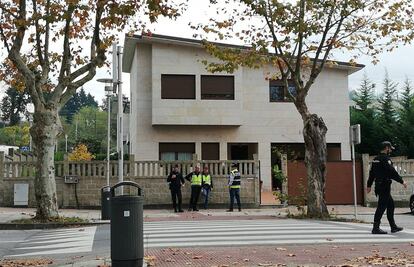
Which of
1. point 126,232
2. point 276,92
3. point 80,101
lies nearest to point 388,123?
point 276,92

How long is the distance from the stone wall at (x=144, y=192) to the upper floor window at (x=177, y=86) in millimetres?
8752

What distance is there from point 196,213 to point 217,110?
11.1 metres

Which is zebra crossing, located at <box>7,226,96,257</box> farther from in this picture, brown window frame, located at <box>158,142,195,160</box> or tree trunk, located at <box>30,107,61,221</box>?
brown window frame, located at <box>158,142,195,160</box>

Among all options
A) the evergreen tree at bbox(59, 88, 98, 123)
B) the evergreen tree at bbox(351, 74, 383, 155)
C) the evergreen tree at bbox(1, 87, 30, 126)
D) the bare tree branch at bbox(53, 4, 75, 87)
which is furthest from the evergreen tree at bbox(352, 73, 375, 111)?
the evergreen tree at bbox(59, 88, 98, 123)

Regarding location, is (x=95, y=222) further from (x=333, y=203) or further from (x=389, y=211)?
(x=333, y=203)

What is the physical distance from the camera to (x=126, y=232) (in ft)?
26.5

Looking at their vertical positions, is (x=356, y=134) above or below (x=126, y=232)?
above

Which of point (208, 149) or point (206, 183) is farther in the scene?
point (208, 149)

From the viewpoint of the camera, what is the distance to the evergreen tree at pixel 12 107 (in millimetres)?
81625

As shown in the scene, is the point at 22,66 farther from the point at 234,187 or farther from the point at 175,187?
the point at 234,187

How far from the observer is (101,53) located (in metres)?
17.1

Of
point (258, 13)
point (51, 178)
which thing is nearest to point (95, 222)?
point (51, 178)

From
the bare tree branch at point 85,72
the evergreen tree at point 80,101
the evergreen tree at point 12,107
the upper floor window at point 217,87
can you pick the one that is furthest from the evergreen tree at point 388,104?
the evergreen tree at point 80,101

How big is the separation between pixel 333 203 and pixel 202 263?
16466mm
